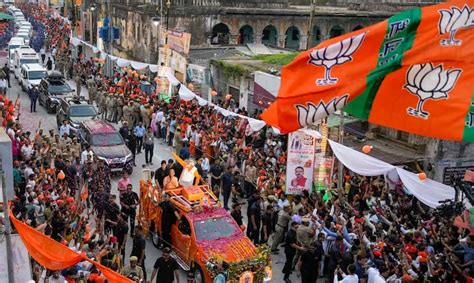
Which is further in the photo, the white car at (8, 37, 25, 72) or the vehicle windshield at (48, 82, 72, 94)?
the white car at (8, 37, 25, 72)

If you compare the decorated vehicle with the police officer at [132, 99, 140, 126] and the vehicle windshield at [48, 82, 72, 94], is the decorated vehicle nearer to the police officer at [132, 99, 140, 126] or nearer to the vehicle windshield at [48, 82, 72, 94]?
the police officer at [132, 99, 140, 126]

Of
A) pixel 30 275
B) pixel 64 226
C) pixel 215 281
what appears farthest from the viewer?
pixel 64 226

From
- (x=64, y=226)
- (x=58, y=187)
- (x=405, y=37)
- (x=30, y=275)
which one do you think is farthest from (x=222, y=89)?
(x=405, y=37)

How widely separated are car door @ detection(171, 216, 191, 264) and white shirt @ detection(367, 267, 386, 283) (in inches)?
163

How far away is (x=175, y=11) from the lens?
3888 centimetres

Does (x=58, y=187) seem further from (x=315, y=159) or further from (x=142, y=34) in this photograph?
(x=142, y=34)

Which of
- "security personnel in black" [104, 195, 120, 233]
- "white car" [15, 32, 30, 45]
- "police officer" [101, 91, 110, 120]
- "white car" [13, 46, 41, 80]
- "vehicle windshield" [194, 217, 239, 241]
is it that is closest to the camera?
"vehicle windshield" [194, 217, 239, 241]

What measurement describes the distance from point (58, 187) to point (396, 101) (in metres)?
10.2

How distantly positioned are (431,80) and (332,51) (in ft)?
4.73

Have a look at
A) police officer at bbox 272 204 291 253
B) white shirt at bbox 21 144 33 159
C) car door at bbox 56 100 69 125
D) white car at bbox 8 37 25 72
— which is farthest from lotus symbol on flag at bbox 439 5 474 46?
white car at bbox 8 37 25 72

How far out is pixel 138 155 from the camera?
83.0 ft

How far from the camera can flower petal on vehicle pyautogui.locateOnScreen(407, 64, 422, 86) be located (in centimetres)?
927

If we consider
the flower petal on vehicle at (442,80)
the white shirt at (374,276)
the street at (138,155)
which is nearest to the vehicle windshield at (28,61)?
the street at (138,155)

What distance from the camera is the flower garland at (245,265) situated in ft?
44.3
